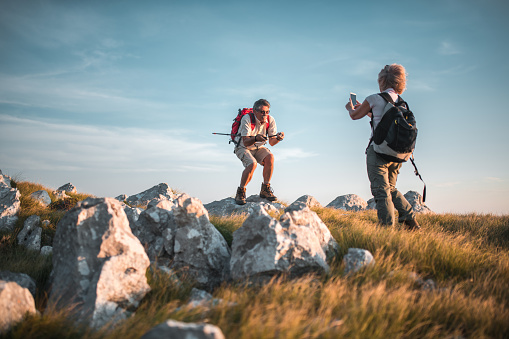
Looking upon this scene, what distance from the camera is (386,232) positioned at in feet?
17.5

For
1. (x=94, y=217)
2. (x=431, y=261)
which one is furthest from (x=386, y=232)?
(x=94, y=217)

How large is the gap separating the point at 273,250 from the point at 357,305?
1190 mm

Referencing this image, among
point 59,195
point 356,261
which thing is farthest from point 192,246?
point 59,195

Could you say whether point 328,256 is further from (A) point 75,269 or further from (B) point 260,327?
(A) point 75,269

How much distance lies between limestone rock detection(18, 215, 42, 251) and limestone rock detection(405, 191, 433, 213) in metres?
14.2

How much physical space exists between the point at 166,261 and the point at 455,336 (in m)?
3.53

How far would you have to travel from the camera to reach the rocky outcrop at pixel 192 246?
454 cm

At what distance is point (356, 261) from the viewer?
13.5ft

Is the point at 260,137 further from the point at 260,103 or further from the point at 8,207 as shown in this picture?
the point at 8,207

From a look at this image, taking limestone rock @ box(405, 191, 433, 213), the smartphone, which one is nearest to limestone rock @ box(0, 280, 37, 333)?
the smartphone

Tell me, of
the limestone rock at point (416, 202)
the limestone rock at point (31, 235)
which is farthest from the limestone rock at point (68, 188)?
the limestone rock at point (416, 202)

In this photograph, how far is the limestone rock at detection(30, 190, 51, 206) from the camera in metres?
11.7

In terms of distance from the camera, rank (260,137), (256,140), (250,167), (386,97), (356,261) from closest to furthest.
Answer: (356,261) → (386,97) → (260,137) → (250,167) → (256,140)

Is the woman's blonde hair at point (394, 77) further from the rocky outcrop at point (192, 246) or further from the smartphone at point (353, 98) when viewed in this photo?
the rocky outcrop at point (192, 246)
